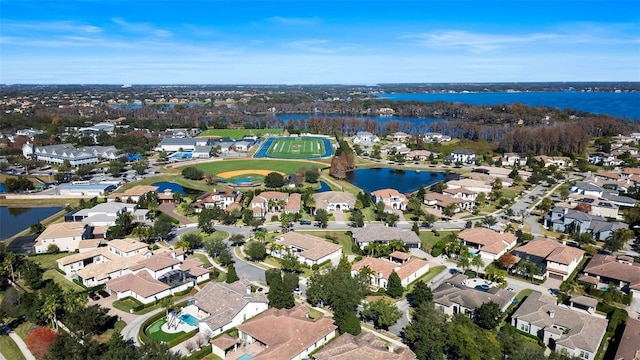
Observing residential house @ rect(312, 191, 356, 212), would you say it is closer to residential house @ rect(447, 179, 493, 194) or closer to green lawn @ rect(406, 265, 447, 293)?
residential house @ rect(447, 179, 493, 194)

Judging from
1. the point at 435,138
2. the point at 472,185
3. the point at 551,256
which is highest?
the point at 435,138

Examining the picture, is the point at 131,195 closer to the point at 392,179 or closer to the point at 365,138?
the point at 392,179

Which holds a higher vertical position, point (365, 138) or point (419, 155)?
point (365, 138)

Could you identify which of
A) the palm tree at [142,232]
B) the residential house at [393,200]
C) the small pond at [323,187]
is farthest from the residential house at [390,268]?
the small pond at [323,187]

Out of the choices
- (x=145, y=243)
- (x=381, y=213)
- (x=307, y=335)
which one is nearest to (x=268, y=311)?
(x=307, y=335)

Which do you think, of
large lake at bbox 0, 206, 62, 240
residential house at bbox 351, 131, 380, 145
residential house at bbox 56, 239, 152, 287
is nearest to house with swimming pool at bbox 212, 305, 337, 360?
residential house at bbox 56, 239, 152, 287

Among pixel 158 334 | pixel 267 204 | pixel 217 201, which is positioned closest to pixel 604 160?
pixel 267 204

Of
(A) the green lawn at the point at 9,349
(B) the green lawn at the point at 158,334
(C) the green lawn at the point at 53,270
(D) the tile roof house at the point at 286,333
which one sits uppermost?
(D) the tile roof house at the point at 286,333

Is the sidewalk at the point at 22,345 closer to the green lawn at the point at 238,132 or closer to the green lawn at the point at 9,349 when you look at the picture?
the green lawn at the point at 9,349
